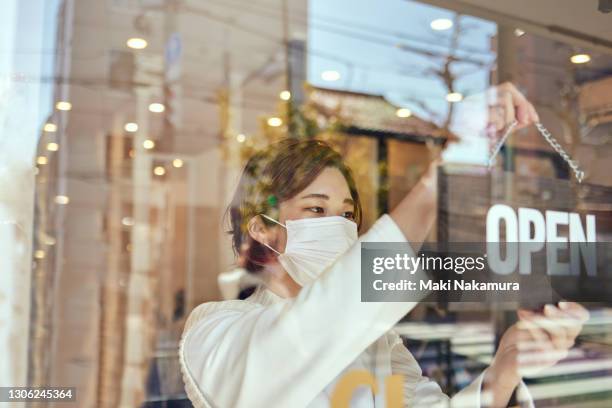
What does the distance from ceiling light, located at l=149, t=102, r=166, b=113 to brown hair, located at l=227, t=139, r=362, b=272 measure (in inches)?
49.8

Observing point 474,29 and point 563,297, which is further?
point 474,29

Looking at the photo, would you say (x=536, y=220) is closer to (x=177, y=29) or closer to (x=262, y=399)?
(x=262, y=399)

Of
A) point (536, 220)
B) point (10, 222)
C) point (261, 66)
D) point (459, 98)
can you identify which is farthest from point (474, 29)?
point (10, 222)

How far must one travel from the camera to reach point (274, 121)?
2.69 metres

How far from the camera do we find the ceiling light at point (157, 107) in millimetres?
2688

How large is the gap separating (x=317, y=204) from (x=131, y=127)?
5.04ft

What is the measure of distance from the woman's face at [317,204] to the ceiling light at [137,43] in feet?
4.98

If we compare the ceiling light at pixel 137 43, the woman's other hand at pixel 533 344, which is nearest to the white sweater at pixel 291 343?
the woman's other hand at pixel 533 344

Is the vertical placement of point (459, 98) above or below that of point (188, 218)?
above

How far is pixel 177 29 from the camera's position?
2555 millimetres

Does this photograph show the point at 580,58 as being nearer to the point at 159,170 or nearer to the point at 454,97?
the point at 454,97

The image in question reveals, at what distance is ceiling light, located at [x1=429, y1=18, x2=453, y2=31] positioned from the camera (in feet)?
6.78

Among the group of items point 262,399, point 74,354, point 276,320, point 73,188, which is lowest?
point 74,354

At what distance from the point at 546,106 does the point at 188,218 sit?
5.36 feet
